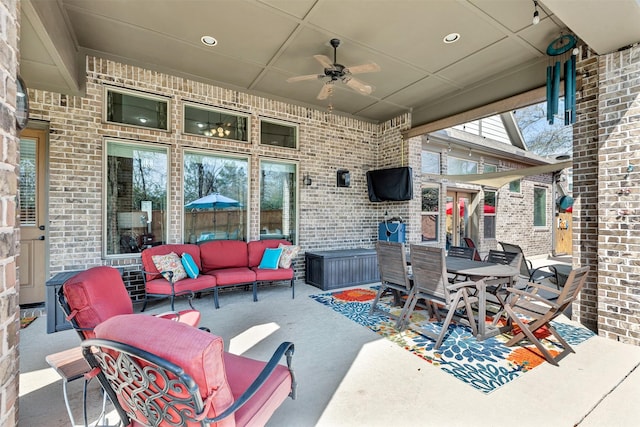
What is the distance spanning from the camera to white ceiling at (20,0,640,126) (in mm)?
2971

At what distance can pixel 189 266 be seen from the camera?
4188 millimetres

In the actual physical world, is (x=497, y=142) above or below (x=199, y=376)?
above

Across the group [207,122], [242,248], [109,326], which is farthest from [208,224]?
[109,326]

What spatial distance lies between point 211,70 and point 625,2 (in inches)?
193

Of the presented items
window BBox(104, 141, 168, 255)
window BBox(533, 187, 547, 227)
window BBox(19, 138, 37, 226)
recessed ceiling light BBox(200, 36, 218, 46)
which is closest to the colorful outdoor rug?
window BBox(104, 141, 168, 255)

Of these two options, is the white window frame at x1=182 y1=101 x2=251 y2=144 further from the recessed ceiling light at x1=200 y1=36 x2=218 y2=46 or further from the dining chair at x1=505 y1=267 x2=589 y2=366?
the dining chair at x1=505 y1=267 x2=589 y2=366

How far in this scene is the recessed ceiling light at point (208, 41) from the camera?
3.81m

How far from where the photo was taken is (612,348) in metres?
2.97

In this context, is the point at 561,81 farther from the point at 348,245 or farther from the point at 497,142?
the point at 497,142

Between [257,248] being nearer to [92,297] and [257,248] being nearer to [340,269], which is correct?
[340,269]

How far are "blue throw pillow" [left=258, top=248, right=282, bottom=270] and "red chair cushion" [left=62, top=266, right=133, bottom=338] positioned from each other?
2694 millimetres

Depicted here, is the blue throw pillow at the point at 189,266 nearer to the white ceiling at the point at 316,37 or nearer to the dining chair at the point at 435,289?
the white ceiling at the point at 316,37

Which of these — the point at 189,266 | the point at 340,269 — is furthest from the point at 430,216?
the point at 189,266

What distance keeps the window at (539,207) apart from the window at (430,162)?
5.08 m
